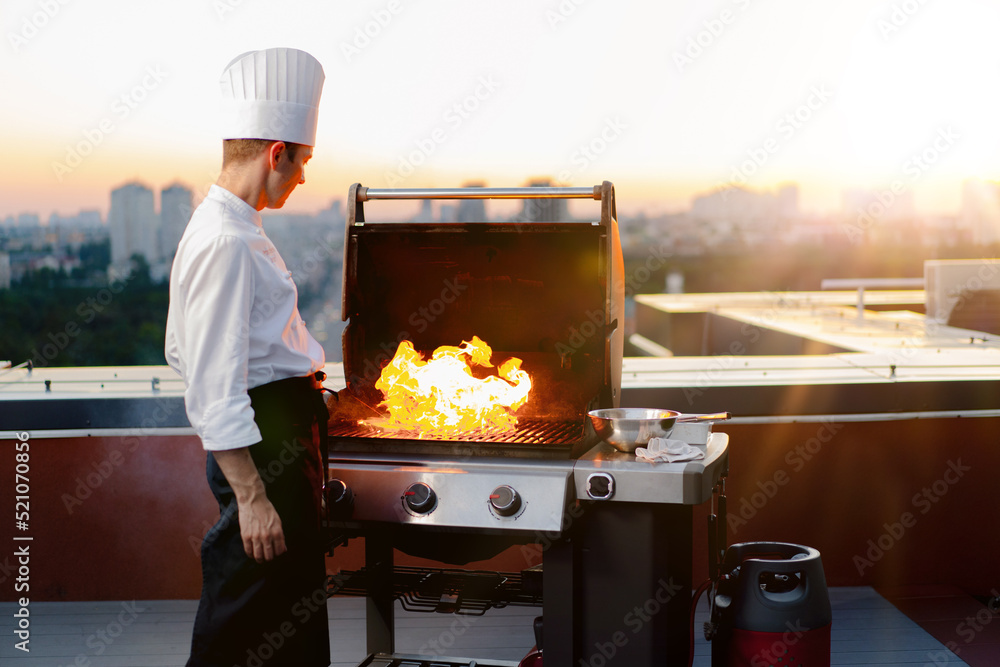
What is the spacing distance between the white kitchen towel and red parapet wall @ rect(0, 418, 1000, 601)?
161 cm

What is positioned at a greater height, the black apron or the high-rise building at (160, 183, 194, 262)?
the high-rise building at (160, 183, 194, 262)

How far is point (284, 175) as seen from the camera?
1743 millimetres

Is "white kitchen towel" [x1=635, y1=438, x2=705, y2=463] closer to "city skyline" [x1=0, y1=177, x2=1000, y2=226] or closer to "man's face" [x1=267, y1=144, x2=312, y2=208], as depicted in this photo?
"man's face" [x1=267, y1=144, x2=312, y2=208]

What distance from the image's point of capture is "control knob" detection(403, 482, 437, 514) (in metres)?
1.87

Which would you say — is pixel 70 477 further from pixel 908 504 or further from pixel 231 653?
pixel 908 504

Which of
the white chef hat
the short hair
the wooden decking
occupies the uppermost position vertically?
the white chef hat

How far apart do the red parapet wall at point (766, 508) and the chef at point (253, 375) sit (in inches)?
70.4

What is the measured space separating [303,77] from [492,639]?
92.6 inches

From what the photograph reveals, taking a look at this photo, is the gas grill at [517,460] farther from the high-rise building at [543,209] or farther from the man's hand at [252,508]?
the high-rise building at [543,209]

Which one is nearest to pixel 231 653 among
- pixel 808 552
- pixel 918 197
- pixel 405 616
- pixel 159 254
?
pixel 808 552

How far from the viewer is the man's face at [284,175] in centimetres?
172

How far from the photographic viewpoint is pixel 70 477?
3391 millimetres

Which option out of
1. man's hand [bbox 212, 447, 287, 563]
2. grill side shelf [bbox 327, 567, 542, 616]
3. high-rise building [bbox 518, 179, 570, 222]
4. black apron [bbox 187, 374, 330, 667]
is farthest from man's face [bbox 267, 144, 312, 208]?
high-rise building [bbox 518, 179, 570, 222]

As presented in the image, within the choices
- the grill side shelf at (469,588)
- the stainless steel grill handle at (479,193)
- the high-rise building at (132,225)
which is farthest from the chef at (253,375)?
the high-rise building at (132,225)
